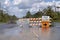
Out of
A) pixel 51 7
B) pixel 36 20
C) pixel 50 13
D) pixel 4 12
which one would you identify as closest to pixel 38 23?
pixel 36 20

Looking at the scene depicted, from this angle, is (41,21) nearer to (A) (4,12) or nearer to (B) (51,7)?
(B) (51,7)

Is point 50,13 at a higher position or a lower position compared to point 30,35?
lower

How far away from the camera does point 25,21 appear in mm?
42719

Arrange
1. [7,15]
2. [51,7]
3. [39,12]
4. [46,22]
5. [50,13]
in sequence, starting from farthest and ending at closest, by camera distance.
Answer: [7,15] → [39,12] → [51,7] → [50,13] → [46,22]

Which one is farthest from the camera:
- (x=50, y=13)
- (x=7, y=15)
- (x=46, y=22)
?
(x=7, y=15)

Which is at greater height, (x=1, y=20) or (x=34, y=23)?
(x=34, y=23)

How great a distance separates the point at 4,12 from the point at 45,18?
88426 mm

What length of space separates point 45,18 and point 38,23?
1.90 metres

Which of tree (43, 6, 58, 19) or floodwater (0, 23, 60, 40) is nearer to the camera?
floodwater (0, 23, 60, 40)

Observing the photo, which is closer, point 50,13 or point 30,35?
point 30,35

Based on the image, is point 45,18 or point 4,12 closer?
point 45,18

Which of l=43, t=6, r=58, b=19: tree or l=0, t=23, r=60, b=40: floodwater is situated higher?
l=0, t=23, r=60, b=40: floodwater

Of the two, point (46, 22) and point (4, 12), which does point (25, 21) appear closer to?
point (46, 22)

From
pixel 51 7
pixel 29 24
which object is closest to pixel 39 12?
pixel 51 7
